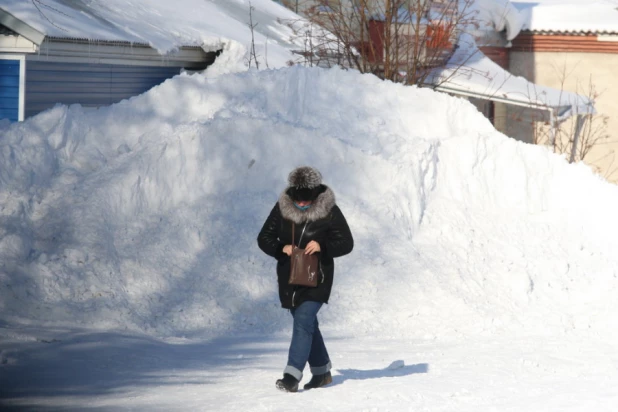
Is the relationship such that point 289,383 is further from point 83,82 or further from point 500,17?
point 500,17

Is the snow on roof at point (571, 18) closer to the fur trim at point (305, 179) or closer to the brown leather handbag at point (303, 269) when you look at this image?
the fur trim at point (305, 179)

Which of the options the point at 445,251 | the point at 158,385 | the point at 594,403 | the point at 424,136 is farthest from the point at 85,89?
the point at 594,403

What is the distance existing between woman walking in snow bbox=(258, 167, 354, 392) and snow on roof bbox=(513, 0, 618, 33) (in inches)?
752

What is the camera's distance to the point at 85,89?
14672mm

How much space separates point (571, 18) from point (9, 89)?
1602 cm

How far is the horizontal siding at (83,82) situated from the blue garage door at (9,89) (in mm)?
174

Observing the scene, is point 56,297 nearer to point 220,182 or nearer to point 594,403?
point 220,182

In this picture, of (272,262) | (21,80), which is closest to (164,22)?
(21,80)

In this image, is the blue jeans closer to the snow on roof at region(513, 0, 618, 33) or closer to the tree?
the tree

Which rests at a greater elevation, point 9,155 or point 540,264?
point 9,155

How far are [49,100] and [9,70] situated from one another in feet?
2.50

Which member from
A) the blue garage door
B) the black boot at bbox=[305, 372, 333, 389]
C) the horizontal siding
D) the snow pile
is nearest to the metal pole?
the snow pile

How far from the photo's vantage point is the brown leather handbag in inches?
280

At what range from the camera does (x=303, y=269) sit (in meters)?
7.11
